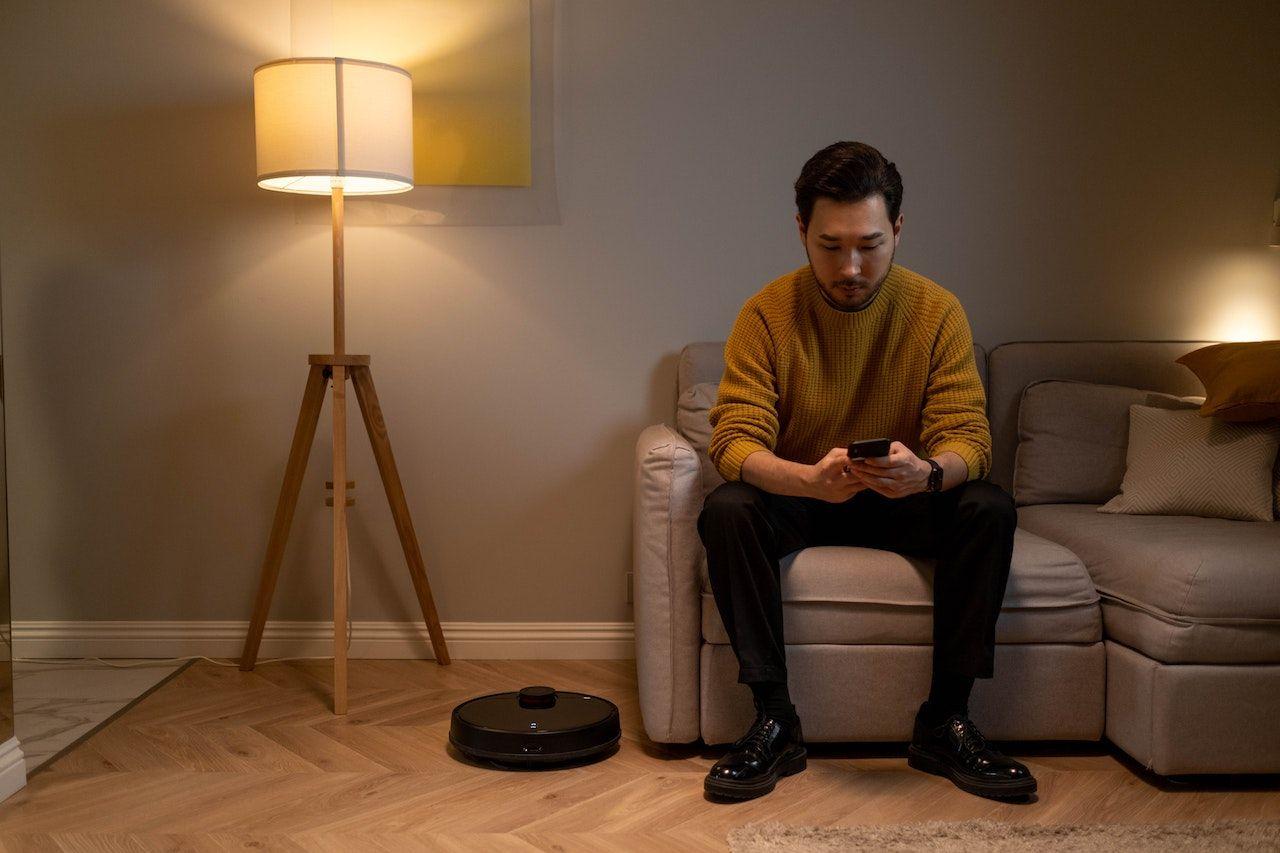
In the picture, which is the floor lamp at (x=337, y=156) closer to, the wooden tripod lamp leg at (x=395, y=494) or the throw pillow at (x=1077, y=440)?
the wooden tripod lamp leg at (x=395, y=494)

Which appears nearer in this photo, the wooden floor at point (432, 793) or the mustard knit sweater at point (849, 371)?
the wooden floor at point (432, 793)

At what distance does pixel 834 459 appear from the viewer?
6.55ft

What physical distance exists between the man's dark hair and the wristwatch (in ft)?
1.48

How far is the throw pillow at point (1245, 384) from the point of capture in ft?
8.21

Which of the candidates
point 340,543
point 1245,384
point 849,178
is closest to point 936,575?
point 849,178

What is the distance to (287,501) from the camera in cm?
278

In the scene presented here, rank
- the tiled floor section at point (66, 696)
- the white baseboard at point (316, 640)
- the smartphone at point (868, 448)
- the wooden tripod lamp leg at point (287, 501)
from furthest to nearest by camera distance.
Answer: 1. the white baseboard at point (316, 640)
2. the wooden tripod lamp leg at point (287, 501)
3. the tiled floor section at point (66, 696)
4. the smartphone at point (868, 448)

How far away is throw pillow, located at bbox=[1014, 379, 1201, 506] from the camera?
2.74 meters

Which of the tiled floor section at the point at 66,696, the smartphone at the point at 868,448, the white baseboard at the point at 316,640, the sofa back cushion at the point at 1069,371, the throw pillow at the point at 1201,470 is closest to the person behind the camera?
the smartphone at the point at 868,448

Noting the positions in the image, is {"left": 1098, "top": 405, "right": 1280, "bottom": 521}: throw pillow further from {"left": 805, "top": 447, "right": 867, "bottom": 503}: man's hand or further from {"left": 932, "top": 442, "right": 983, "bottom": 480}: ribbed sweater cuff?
{"left": 805, "top": 447, "right": 867, "bottom": 503}: man's hand

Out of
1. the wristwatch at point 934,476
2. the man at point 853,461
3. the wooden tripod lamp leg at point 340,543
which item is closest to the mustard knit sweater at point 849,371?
the man at point 853,461

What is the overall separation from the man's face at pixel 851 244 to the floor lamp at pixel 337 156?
1007mm

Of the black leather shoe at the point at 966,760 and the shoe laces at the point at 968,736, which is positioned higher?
the shoe laces at the point at 968,736

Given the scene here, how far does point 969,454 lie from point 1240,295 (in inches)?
55.4
